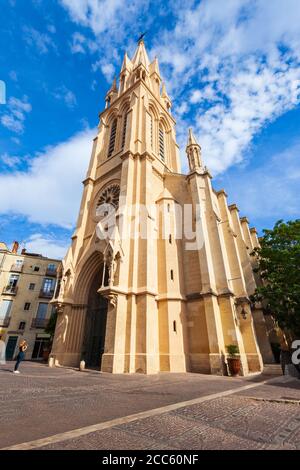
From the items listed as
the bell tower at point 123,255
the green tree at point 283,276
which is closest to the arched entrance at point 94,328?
the bell tower at point 123,255

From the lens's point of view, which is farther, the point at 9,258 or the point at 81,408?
the point at 9,258

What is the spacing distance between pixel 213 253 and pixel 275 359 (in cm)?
865

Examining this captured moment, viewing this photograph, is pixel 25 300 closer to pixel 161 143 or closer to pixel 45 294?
pixel 45 294

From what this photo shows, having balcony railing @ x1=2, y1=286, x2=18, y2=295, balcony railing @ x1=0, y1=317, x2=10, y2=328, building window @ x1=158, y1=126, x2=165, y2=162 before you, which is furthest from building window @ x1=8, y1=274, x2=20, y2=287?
building window @ x1=158, y1=126, x2=165, y2=162

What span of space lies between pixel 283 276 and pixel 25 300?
25.9 metres

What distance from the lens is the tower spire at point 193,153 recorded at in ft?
60.1

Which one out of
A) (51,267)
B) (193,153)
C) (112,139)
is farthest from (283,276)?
(51,267)

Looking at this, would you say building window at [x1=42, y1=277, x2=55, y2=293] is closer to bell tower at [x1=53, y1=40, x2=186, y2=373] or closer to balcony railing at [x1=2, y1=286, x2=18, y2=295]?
balcony railing at [x1=2, y1=286, x2=18, y2=295]

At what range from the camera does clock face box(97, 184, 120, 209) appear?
1728 centimetres

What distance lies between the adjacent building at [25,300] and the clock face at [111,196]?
14.6 m

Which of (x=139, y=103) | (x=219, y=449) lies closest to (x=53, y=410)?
(x=219, y=449)

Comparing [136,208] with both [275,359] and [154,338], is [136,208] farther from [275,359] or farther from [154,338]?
[275,359]
